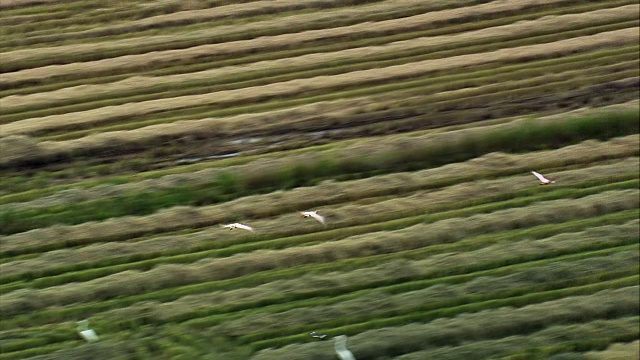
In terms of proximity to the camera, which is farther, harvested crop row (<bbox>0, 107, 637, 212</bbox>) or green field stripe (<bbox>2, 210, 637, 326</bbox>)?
harvested crop row (<bbox>0, 107, 637, 212</bbox>)

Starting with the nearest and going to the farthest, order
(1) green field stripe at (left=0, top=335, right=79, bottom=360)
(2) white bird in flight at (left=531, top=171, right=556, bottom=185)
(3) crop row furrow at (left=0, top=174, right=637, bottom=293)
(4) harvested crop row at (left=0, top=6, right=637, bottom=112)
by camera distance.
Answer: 1. (1) green field stripe at (left=0, top=335, right=79, bottom=360)
2. (3) crop row furrow at (left=0, top=174, right=637, bottom=293)
3. (2) white bird in flight at (left=531, top=171, right=556, bottom=185)
4. (4) harvested crop row at (left=0, top=6, right=637, bottom=112)

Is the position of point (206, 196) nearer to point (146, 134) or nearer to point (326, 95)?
point (146, 134)

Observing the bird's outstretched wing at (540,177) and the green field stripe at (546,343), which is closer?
the green field stripe at (546,343)

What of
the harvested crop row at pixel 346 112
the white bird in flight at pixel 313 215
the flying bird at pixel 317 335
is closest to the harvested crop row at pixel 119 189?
the harvested crop row at pixel 346 112

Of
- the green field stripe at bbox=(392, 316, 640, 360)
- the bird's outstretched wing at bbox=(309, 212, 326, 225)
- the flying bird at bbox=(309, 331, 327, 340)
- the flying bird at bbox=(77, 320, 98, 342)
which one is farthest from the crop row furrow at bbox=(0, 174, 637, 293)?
the green field stripe at bbox=(392, 316, 640, 360)

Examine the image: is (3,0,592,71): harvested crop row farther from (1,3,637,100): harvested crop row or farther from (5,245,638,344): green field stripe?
(5,245,638,344): green field stripe

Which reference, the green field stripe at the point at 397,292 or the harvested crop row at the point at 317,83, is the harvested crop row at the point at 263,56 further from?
the green field stripe at the point at 397,292

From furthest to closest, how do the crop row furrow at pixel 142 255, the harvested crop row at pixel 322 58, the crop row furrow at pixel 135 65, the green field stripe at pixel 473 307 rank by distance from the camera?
1. the crop row furrow at pixel 135 65
2. the harvested crop row at pixel 322 58
3. the crop row furrow at pixel 142 255
4. the green field stripe at pixel 473 307

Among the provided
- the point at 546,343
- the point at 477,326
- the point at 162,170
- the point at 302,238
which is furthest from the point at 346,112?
the point at 546,343
